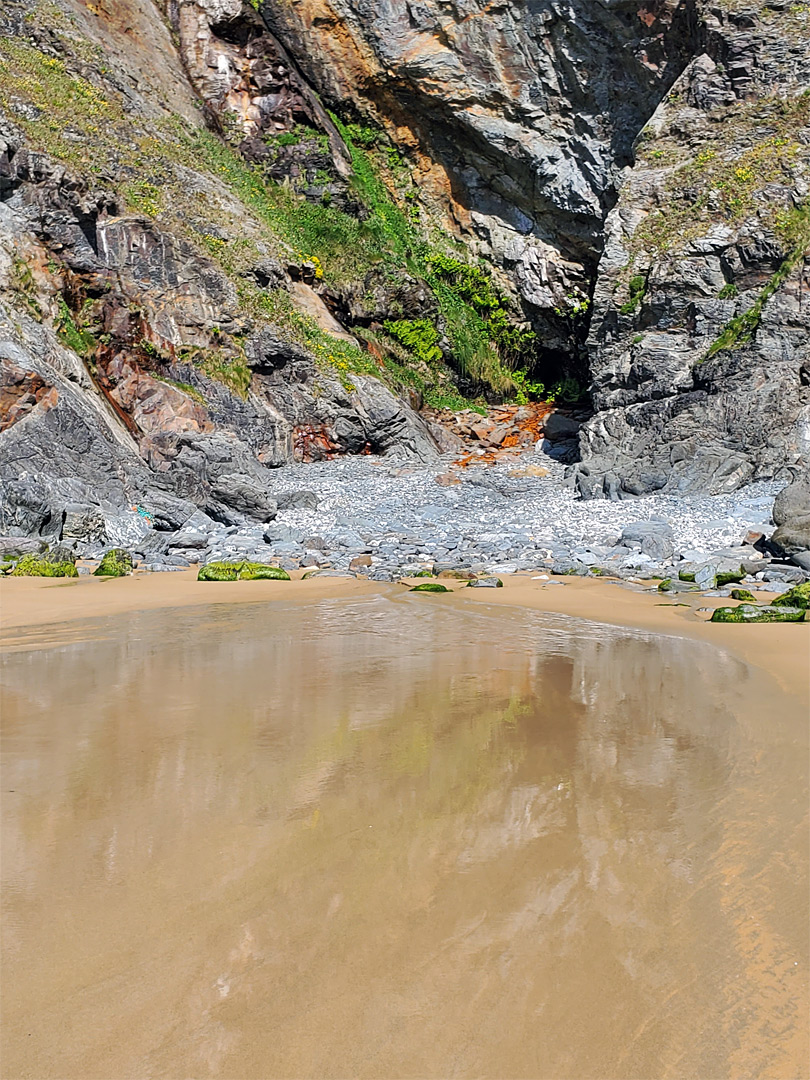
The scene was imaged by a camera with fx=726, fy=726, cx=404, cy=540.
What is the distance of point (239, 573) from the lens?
794cm

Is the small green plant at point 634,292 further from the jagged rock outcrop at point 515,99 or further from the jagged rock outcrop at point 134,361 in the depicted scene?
the jagged rock outcrop at point 134,361

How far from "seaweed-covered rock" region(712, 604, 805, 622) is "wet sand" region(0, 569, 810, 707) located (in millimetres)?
133

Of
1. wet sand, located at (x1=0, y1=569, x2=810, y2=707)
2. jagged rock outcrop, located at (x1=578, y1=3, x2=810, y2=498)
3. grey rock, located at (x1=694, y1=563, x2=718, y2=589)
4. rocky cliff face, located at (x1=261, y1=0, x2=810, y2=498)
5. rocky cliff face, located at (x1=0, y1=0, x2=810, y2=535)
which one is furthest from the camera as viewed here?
rocky cliff face, located at (x1=261, y1=0, x2=810, y2=498)

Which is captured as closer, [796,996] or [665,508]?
[796,996]

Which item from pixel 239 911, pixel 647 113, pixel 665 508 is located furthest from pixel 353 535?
pixel 647 113

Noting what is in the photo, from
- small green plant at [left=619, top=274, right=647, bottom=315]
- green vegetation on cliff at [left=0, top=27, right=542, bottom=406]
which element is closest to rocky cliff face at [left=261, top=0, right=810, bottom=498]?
small green plant at [left=619, top=274, right=647, bottom=315]

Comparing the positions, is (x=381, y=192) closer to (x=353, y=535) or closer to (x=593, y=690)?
(x=353, y=535)

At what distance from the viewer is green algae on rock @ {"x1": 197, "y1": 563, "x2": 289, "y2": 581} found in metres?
7.84

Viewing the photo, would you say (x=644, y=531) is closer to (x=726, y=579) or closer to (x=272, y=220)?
(x=726, y=579)

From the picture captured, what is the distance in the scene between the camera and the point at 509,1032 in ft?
4.38

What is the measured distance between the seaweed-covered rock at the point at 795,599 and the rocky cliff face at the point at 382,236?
7.46 meters

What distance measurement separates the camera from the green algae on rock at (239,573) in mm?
7844

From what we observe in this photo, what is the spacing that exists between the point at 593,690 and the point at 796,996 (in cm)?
219

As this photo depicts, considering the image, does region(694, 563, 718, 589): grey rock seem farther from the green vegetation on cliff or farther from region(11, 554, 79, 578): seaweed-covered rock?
the green vegetation on cliff
